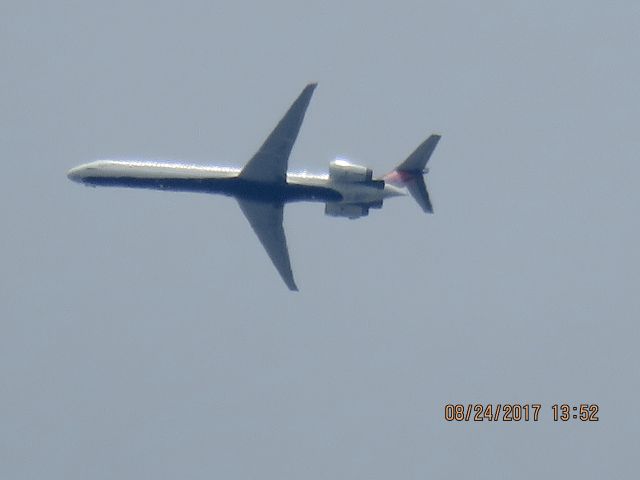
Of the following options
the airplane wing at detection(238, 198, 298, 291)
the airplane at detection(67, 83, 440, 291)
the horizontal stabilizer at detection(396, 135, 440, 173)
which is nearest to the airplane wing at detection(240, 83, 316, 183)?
the airplane at detection(67, 83, 440, 291)

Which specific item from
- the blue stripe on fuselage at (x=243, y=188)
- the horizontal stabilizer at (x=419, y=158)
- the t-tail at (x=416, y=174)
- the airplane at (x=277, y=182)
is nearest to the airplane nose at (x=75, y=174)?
Answer: the airplane at (x=277, y=182)

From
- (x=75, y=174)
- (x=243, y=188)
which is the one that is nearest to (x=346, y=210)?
(x=243, y=188)

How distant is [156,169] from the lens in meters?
90.8

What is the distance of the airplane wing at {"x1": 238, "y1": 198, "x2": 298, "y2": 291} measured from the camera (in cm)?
9100

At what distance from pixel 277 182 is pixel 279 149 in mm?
2732

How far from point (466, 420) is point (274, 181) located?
21.5m

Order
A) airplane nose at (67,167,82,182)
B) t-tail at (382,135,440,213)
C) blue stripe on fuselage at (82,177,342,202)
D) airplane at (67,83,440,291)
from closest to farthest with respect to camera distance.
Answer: airplane at (67,83,440,291) < blue stripe on fuselage at (82,177,342,202) < t-tail at (382,135,440,213) < airplane nose at (67,167,82,182)

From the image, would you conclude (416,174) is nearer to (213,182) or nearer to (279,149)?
(279,149)

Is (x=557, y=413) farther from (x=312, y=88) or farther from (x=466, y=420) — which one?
(x=312, y=88)

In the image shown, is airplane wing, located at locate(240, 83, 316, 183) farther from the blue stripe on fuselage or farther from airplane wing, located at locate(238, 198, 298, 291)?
airplane wing, located at locate(238, 198, 298, 291)

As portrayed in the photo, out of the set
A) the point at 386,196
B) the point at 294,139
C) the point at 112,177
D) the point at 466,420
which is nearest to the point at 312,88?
the point at 294,139

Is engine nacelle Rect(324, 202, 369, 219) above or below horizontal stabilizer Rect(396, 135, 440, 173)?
below

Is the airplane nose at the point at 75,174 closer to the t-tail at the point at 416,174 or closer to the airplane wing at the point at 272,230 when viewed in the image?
the airplane wing at the point at 272,230

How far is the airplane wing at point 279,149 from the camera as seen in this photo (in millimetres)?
84625
